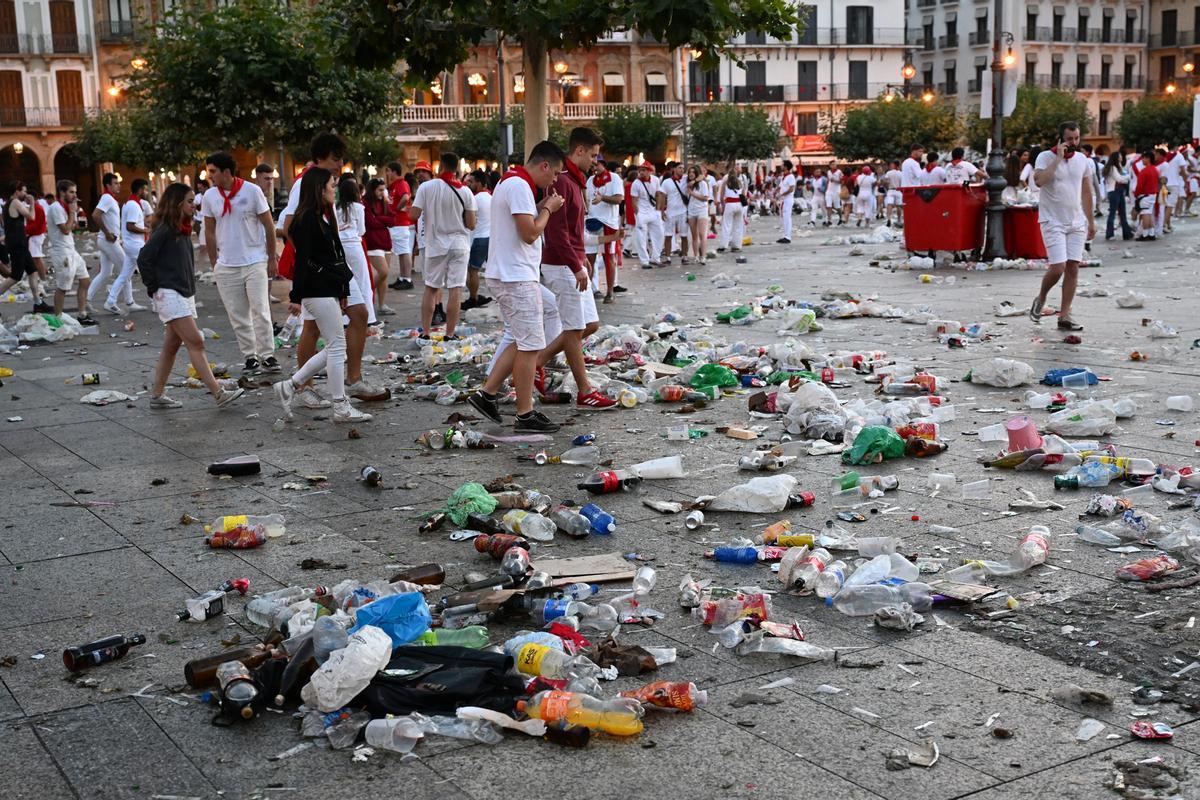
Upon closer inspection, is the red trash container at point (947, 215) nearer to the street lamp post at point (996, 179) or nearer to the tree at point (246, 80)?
the street lamp post at point (996, 179)

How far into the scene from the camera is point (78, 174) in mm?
62688

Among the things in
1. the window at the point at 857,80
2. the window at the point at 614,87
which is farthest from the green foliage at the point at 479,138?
the window at the point at 857,80

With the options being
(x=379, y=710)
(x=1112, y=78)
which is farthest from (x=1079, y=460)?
(x=1112, y=78)

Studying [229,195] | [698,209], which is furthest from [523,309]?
[698,209]

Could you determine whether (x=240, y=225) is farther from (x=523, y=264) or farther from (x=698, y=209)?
(x=698, y=209)

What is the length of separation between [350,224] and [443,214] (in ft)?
7.56

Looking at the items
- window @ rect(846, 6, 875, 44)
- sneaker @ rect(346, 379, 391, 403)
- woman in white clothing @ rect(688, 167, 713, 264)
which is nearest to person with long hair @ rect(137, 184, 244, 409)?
sneaker @ rect(346, 379, 391, 403)

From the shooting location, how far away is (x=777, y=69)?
72.6 metres

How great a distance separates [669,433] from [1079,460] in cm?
240

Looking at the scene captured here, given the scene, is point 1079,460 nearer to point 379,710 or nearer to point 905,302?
point 379,710

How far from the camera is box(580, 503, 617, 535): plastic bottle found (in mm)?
5898

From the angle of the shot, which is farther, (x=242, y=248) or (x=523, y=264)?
(x=242, y=248)

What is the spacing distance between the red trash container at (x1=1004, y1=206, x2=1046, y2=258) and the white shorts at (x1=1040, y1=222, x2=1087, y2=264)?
24.3 feet

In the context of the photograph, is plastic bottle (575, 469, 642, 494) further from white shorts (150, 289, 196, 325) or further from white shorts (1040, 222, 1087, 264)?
white shorts (1040, 222, 1087, 264)
